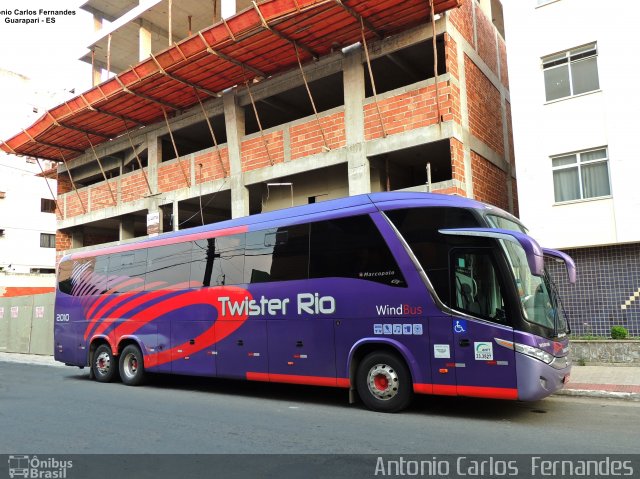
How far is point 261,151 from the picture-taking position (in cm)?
1961

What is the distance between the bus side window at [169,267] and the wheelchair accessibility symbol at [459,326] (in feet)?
20.0

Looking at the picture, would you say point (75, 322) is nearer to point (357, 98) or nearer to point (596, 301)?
point (357, 98)

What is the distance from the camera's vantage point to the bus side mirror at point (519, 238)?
Result: 6672mm

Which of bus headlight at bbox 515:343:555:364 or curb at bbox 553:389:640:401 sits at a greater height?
bus headlight at bbox 515:343:555:364

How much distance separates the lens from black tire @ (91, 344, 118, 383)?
13031 millimetres

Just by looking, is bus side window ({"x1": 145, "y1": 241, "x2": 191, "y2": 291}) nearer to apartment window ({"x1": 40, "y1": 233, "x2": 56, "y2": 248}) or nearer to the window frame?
the window frame

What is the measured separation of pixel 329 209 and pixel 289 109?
1382 cm

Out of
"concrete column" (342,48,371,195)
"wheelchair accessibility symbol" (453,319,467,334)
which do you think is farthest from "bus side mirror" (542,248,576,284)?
"concrete column" (342,48,371,195)

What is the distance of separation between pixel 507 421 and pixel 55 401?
7.87 meters

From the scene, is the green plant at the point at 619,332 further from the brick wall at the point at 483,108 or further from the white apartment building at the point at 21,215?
the white apartment building at the point at 21,215

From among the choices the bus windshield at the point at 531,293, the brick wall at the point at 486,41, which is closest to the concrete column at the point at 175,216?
the brick wall at the point at 486,41

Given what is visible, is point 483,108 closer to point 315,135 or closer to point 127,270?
point 315,135

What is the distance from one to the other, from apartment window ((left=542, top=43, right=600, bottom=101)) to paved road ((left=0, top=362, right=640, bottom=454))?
9032 millimetres
